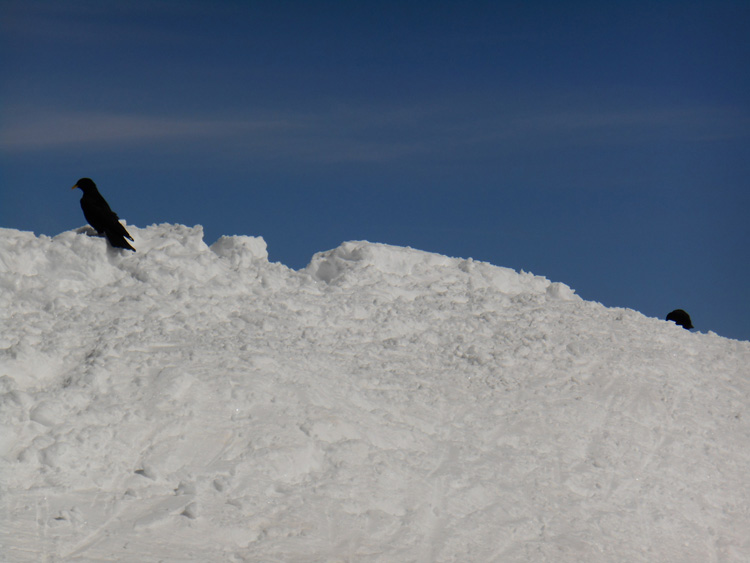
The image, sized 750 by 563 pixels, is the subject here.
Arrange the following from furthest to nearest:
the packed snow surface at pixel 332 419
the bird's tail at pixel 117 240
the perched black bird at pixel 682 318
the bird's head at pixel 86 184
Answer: the perched black bird at pixel 682 318 → the bird's head at pixel 86 184 → the bird's tail at pixel 117 240 → the packed snow surface at pixel 332 419

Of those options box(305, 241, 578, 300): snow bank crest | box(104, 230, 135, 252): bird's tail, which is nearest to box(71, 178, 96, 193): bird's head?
box(104, 230, 135, 252): bird's tail

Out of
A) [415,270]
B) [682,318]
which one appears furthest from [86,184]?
[682,318]

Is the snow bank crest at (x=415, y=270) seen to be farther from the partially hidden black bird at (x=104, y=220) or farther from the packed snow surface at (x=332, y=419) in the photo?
the partially hidden black bird at (x=104, y=220)

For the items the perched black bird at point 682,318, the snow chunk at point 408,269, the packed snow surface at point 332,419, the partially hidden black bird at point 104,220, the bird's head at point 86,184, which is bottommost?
the packed snow surface at point 332,419

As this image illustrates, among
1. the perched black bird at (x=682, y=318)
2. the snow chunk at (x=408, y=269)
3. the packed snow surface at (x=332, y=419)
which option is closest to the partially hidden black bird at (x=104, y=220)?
the packed snow surface at (x=332, y=419)

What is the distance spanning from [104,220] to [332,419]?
446cm

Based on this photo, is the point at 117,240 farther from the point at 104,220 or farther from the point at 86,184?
the point at 86,184

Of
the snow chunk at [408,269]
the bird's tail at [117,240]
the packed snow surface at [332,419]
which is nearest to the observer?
the packed snow surface at [332,419]

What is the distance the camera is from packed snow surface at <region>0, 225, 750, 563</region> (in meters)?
6.33

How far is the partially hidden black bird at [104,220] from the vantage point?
9891 mm

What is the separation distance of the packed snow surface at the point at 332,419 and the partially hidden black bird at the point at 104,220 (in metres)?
0.17

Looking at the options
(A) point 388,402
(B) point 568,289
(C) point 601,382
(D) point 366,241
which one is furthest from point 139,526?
(B) point 568,289

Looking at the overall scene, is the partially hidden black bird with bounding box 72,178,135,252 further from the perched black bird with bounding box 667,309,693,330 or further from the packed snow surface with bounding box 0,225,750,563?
the perched black bird with bounding box 667,309,693,330

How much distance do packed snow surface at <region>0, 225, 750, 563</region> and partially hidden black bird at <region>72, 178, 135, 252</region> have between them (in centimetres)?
17
